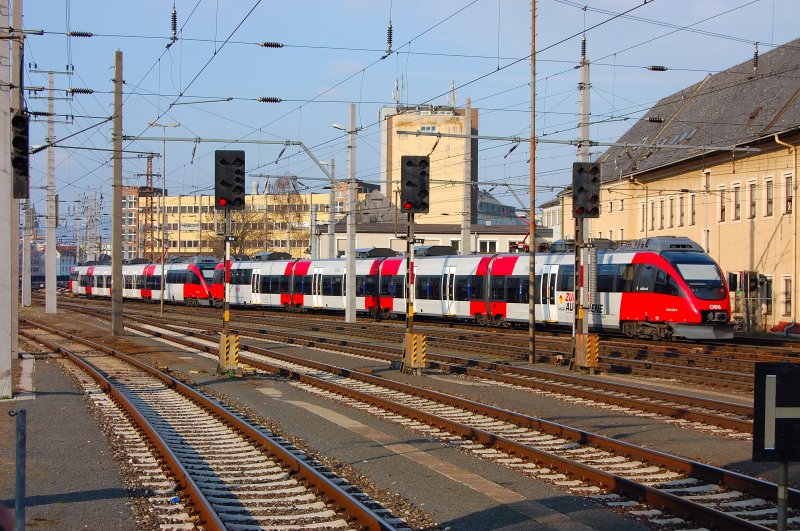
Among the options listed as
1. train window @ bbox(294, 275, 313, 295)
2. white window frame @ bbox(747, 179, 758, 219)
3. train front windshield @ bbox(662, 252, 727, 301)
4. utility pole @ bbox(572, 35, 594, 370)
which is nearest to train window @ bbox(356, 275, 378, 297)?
train window @ bbox(294, 275, 313, 295)

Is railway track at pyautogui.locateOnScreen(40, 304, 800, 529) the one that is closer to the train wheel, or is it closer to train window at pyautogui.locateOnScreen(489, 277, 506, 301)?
the train wheel

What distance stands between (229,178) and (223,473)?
1166 cm

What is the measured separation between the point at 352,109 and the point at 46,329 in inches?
672

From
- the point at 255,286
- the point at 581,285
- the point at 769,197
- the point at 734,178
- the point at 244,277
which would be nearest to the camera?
the point at 581,285

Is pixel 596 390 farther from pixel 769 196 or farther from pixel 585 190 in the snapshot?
pixel 769 196

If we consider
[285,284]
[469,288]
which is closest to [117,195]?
[469,288]

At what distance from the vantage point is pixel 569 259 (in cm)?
3719

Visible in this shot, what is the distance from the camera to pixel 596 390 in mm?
21000

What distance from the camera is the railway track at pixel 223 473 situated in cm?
955

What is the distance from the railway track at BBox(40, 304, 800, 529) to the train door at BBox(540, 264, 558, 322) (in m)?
18.4

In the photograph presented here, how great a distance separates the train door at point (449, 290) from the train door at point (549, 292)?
714 cm

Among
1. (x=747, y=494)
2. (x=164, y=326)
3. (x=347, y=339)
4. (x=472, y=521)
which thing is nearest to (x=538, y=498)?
(x=472, y=521)

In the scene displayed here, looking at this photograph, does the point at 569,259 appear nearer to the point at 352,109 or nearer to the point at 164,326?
the point at 352,109

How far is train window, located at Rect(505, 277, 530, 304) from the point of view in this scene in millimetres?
40000
